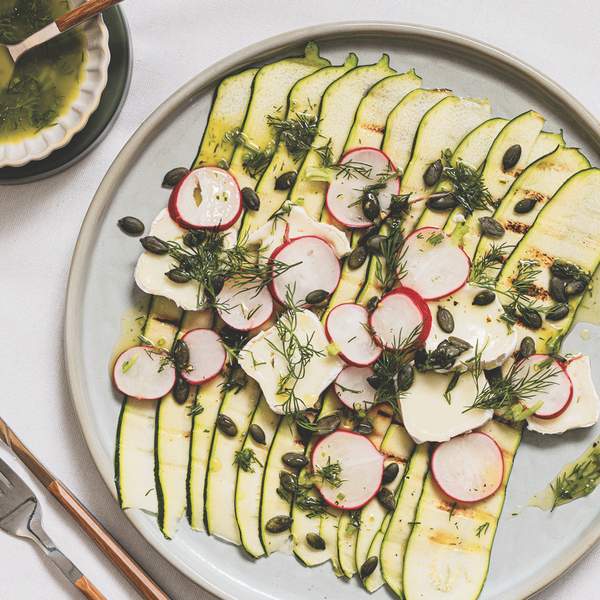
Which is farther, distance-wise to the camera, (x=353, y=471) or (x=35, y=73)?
(x=35, y=73)

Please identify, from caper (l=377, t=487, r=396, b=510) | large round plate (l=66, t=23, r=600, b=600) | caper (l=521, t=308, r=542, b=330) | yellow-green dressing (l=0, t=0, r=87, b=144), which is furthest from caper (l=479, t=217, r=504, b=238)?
yellow-green dressing (l=0, t=0, r=87, b=144)

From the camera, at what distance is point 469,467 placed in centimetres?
262

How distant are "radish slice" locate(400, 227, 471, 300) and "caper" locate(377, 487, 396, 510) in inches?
43.4

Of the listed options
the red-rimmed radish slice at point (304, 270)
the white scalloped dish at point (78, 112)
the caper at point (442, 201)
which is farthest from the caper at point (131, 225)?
the caper at point (442, 201)

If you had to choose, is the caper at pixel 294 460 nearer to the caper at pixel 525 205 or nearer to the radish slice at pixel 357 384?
the radish slice at pixel 357 384

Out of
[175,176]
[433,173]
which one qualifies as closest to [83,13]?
[175,176]

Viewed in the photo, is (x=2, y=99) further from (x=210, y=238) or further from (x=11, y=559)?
(x=11, y=559)

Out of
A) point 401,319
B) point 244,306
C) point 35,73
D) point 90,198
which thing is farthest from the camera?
point 90,198

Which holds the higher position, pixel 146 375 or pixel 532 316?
pixel 146 375

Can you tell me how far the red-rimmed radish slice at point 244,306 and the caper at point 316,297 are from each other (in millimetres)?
219

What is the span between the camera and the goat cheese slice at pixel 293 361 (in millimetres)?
2611

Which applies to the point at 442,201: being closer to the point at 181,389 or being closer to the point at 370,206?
the point at 370,206

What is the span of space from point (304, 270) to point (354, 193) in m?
0.52

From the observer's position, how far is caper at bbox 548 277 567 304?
2648mm
